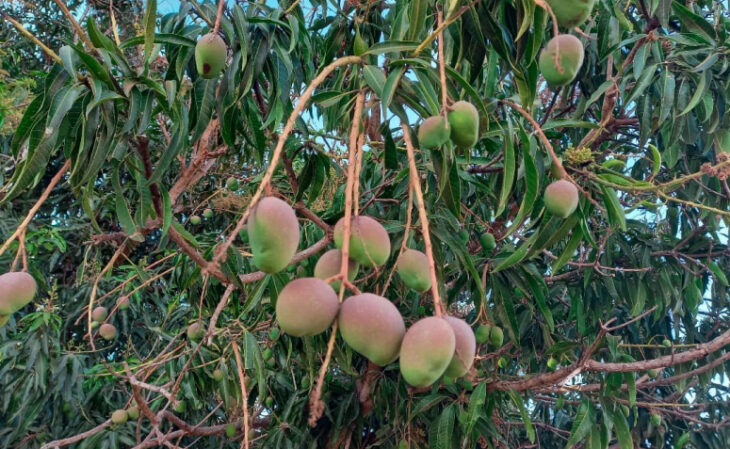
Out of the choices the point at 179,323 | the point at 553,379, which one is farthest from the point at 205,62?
the point at 179,323

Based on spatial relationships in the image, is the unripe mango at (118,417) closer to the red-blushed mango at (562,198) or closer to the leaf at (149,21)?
the leaf at (149,21)

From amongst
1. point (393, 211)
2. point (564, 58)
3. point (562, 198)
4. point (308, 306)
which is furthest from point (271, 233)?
point (393, 211)

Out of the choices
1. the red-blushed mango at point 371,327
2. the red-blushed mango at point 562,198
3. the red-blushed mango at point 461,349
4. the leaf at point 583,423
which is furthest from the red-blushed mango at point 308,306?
the leaf at point 583,423

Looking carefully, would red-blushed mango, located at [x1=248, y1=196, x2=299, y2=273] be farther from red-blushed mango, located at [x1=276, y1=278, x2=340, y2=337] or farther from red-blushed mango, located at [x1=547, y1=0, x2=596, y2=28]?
red-blushed mango, located at [x1=547, y1=0, x2=596, y2=28]

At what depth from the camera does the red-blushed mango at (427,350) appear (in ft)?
2.12

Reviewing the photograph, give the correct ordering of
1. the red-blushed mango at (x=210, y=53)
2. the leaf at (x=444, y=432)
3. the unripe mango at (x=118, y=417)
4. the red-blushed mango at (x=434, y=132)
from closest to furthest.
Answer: the red-blushed mango at (x=434, y=132)
the red-blushed mango at (x=210, y=53)
the leaf at (x=444, y=432)
the unripe mango at (x=118, y=417)

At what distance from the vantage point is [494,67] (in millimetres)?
1604

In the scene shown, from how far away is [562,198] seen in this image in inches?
43.3

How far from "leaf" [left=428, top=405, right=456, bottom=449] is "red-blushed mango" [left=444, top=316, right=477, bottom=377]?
1.38 meters

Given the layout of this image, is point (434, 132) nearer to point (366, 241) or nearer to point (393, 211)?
point (366, 241)

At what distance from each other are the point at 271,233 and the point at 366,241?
0.12 meters

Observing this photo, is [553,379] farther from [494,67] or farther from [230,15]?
[230,15]

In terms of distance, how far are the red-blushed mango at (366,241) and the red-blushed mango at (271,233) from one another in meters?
0.07

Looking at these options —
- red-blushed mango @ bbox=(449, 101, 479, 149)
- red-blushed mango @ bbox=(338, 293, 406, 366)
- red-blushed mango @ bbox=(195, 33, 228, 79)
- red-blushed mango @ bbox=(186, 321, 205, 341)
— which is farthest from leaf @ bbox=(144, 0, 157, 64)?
red-blushed mango @ bbox=(186, 321, 205, 341)
